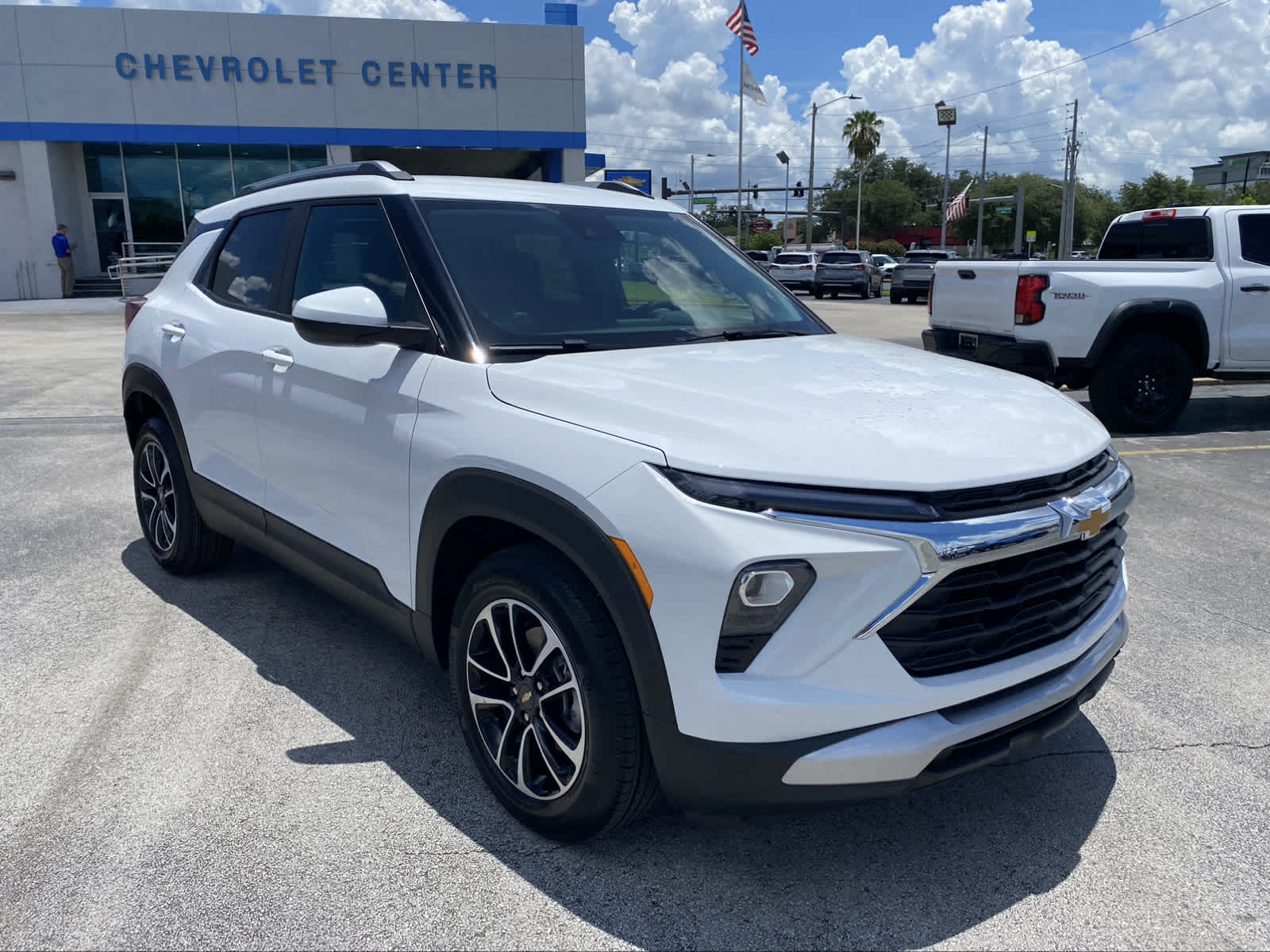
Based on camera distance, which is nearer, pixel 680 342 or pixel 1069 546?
pixel 1069 546

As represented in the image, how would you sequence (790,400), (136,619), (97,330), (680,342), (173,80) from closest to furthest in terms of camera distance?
(790,400), (680,342), (136,619), (97,330), (173,80)

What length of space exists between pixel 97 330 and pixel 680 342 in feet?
61.3

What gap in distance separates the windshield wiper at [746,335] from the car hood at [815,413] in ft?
0.61

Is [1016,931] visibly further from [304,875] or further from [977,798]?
[304,875]

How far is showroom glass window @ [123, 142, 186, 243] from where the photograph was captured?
29.5m

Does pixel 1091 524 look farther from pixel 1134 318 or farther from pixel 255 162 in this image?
pixel 255 162

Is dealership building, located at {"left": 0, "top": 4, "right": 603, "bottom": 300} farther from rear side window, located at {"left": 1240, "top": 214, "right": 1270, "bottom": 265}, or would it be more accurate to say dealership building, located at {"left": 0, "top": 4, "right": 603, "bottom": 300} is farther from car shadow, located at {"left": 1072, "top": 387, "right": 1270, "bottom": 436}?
rear side window, located at {"left": 1240, "top": 214, "right": 1270, "bottom": 265}

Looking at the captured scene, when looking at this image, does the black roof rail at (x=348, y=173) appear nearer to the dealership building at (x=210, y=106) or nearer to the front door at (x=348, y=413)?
the front door at (x=348, y=413)

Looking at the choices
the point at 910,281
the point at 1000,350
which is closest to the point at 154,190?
the point at 910,281

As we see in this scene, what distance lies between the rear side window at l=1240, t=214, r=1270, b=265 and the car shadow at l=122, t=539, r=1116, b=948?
282 inches

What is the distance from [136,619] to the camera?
4406 mm

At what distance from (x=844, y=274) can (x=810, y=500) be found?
1267 inches

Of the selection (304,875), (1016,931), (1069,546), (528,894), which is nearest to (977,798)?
(1016,931)

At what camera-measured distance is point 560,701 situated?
104 inches
